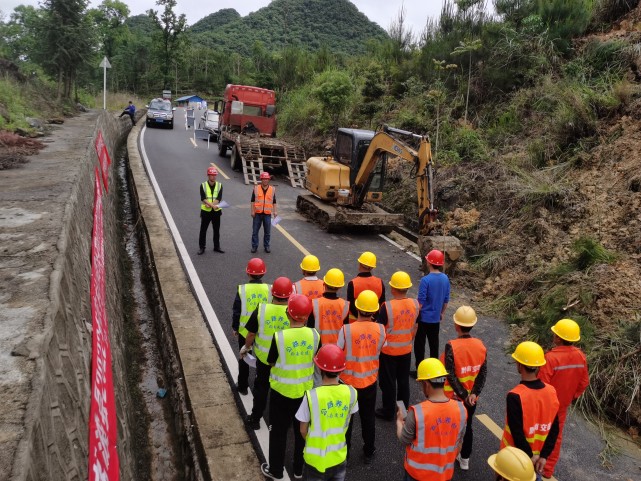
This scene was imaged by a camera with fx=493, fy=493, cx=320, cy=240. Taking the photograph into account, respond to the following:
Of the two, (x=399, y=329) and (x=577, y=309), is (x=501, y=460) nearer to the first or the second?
(x=399, y=329)

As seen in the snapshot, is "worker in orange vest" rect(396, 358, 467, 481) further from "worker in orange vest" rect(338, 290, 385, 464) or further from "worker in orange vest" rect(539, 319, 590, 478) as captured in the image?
"worker in orange vest" rect(539, 319, 590, 478)

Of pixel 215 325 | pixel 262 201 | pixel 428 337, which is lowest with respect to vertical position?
pixel 215 325

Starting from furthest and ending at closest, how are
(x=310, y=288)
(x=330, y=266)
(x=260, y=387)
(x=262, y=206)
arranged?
(x=262, y=206) → (x=330, y=266) → (x=310, y=288) → (x=260, y=387)

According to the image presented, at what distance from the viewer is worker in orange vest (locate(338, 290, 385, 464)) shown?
15.3 ft

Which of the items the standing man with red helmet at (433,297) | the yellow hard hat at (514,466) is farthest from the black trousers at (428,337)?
the yellow hard hat at (514,466)

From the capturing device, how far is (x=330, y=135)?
21641 millimetres

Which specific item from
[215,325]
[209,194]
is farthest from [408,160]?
[215,325]

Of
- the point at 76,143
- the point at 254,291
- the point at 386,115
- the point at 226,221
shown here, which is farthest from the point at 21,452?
the point at 386,115

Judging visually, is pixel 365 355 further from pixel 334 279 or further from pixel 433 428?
pixel 433 428

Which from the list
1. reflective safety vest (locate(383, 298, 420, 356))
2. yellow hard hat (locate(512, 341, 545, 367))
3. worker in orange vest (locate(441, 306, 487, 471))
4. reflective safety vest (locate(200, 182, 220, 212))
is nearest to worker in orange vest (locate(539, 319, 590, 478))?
worker in orange vest (locate(441, 306, 487, 471))

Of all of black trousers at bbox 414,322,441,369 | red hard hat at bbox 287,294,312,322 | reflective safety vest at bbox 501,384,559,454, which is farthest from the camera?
black trousers at bbox 414,322,441,369

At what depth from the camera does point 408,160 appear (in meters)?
10.3

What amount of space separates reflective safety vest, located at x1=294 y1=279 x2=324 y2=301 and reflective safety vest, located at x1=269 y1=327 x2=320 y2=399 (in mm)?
1170

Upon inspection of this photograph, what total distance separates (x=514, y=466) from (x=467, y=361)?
168 centimetres
